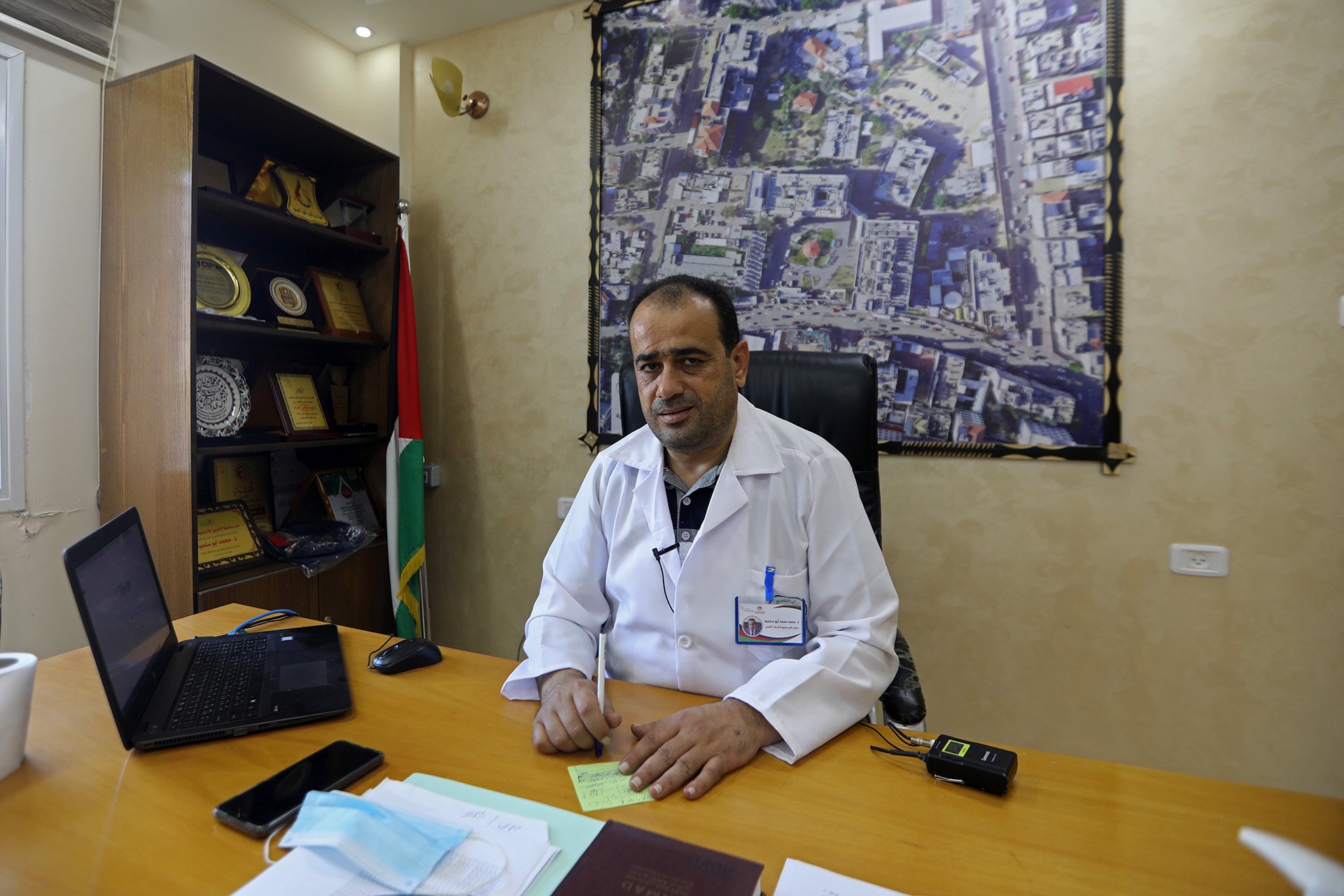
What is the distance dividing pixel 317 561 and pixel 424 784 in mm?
1811

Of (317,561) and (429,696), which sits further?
(317,561)

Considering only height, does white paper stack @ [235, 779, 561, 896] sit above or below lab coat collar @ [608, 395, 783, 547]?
below

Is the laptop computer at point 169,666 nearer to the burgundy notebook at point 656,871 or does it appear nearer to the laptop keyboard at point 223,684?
the laptop keyboard at point 223,684

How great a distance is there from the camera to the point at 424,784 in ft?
2.77

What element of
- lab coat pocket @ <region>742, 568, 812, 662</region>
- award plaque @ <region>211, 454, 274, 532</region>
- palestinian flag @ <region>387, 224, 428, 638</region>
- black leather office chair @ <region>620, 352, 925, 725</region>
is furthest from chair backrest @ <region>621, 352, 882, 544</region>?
award plaque @ <region>211, 454, 274, 532</region>

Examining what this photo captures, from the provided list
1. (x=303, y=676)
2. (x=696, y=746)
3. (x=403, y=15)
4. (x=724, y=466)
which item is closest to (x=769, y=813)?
(x=696, y=746)

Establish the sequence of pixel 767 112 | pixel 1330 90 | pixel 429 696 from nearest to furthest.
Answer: pixel 429 696 < pixel 1330 90 < pixel 767 112

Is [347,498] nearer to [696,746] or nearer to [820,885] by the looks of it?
[696,746]

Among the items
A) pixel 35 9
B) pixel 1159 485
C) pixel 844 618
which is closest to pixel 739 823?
pixel 844 618

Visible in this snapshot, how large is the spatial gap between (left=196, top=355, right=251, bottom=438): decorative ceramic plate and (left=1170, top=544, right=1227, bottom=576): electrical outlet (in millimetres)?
2939

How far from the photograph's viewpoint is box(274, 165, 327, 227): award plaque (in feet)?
8.00

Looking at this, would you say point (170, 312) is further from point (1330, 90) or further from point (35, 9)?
point (1330, 90)

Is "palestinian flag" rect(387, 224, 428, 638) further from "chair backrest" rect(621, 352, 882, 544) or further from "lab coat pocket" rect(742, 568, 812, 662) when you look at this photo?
"lab coat pocket" rect(742, 568, 812, 662)

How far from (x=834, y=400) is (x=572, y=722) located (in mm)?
984
